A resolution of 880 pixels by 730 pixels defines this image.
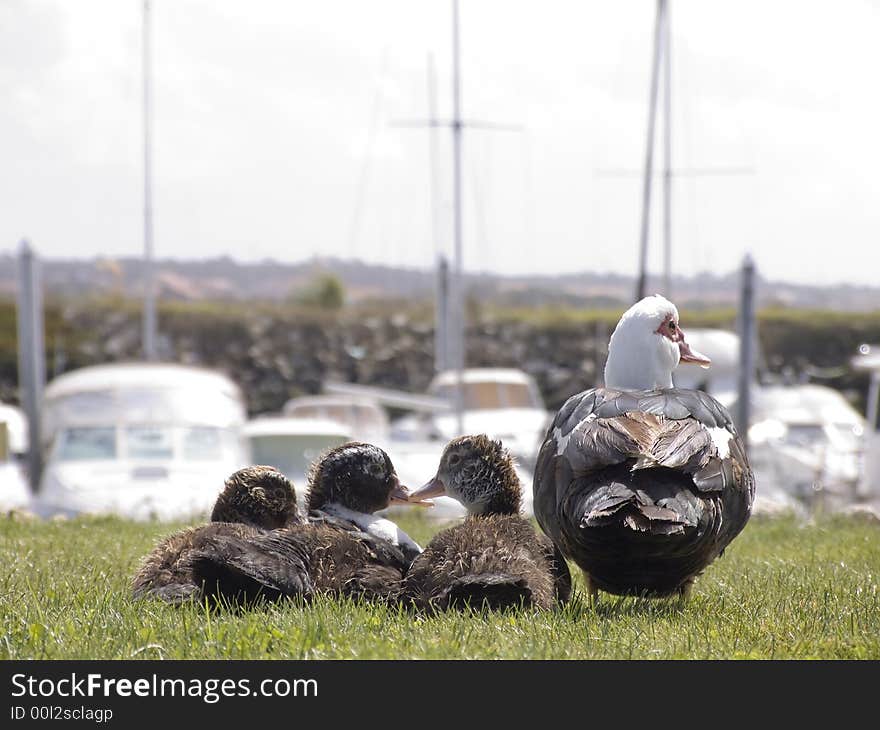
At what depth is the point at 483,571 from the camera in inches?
220

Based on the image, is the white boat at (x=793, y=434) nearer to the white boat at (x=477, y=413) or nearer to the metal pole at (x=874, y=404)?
the metal pole at (x=874, y=404)

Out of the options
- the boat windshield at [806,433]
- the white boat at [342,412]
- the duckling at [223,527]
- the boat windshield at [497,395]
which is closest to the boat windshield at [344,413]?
the white boat at [342,412]

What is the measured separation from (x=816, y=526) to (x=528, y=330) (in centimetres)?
3037

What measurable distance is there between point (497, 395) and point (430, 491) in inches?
1021

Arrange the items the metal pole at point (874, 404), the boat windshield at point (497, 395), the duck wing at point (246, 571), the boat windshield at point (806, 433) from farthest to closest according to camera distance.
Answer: the boat windshield at point (497, 395), the boat windshield at point (806, 433), the metal pole at point (874, 404), the duck wing at point (246, 571)

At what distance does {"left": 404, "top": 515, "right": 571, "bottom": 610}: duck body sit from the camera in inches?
216

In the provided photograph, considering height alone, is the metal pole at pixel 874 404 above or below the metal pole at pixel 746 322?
below

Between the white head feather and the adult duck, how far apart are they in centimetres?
26

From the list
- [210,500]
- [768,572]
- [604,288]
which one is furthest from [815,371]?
[768,572]

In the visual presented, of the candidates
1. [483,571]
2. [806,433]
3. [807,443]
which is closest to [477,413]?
[806,433]

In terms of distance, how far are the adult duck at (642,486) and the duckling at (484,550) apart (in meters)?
0.18

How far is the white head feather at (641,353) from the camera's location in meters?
6.56

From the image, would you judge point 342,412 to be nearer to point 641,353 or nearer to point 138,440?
point 138,440

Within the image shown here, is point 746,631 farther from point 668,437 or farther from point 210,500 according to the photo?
point 210,500
